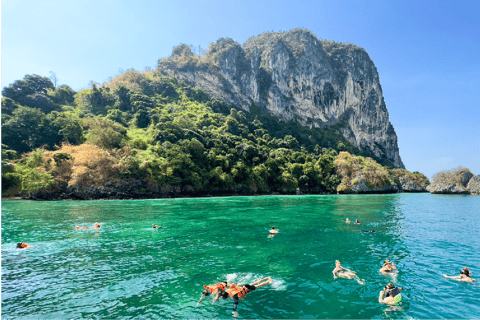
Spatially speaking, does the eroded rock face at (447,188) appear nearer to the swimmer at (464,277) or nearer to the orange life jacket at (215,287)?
the swimmer at (464,277)

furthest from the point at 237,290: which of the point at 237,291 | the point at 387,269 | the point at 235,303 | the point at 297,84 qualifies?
the point at 297,84

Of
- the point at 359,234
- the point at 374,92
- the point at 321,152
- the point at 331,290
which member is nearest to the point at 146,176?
the point at 359,234

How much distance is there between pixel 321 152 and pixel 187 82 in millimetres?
103443

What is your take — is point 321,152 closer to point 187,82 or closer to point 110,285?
point 187,82

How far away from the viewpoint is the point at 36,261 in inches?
651

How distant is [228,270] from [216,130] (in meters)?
102

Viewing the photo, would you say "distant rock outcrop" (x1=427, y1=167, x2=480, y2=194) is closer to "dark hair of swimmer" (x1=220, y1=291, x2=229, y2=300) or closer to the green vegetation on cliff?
the green vegetation on cliff

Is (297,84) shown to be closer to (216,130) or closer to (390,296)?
(216,130)

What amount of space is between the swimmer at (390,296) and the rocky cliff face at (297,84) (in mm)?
162223

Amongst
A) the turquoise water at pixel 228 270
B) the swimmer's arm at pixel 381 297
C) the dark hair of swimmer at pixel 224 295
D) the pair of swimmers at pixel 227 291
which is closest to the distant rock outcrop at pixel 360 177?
the turquoise water at pixel 228 270

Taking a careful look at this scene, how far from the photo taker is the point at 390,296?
434 inches

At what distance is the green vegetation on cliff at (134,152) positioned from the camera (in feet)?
218

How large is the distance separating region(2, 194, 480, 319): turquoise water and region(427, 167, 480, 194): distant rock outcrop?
8579 centimetres

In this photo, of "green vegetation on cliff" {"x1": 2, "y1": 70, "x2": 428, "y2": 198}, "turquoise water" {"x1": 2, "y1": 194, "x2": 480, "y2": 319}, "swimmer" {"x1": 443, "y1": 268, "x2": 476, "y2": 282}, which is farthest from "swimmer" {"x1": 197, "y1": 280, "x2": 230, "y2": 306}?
"green vegetation on cliff" {"x1": 2, "y1": 70, "x2": 428, "y2": 198}
